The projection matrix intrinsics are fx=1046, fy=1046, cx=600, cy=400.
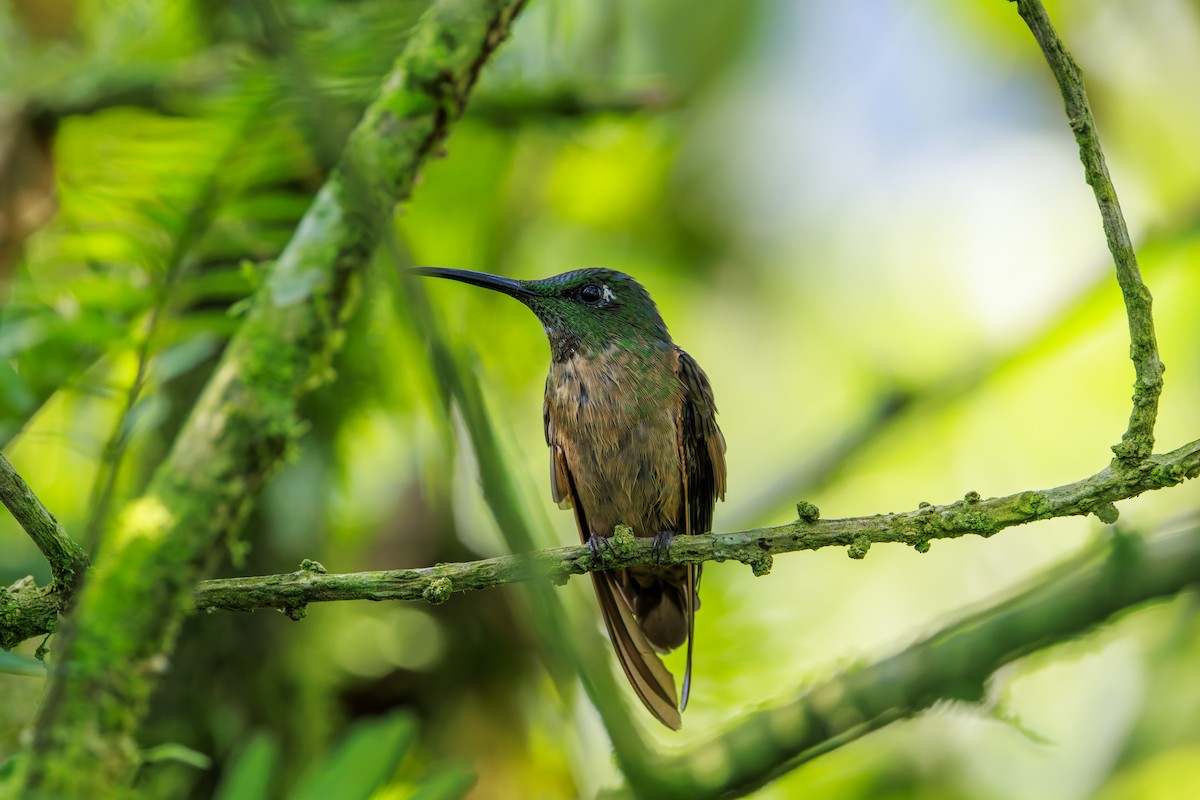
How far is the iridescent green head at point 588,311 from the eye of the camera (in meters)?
4.19

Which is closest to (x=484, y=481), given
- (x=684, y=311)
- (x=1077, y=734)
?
(x=1077, y=734)

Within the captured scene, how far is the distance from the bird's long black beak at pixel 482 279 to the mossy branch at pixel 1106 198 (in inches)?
79.9

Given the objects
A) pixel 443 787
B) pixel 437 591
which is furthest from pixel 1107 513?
pixel 443 787

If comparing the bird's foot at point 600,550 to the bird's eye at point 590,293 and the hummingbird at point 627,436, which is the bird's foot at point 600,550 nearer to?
the hummingbird at point 627,436

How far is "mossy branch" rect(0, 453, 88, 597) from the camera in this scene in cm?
186

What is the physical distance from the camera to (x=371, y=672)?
4.42 meters

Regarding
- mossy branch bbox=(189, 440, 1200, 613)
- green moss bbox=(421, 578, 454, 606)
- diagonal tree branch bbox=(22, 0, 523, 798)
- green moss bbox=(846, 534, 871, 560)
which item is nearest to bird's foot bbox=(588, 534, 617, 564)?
mossy branch bbox=(189, 440, 1200, 613)

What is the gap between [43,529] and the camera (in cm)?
193

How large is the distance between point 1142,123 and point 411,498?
4.97 m

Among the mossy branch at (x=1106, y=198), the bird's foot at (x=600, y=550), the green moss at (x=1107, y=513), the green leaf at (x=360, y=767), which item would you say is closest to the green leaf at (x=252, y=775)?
the green leaf at (x=360, y=767)

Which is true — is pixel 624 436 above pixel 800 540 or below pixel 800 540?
above

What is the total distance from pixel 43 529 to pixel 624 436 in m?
2.34

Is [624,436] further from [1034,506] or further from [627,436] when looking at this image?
[1034,506]

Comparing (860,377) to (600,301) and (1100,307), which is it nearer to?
(1100,307)
